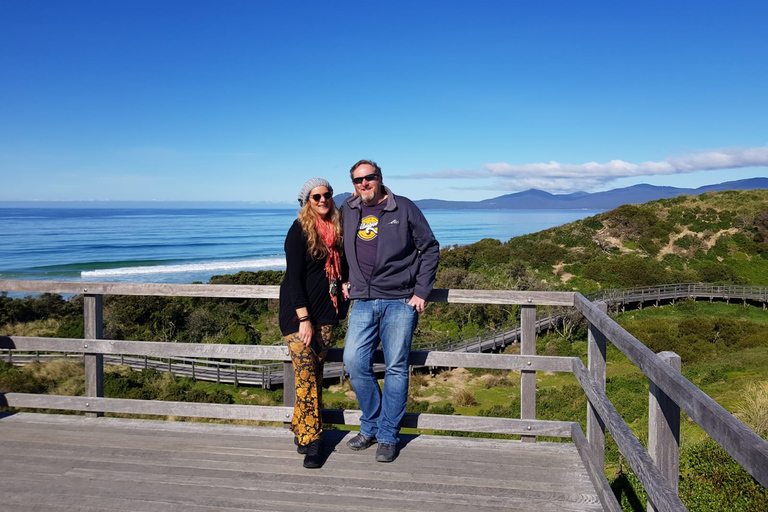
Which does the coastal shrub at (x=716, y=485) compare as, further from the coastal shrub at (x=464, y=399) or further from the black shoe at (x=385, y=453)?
the coastal shrub at (x=464, y=399)

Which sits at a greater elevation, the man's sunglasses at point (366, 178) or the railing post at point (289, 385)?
the man's sunglasses at point (366, 178)

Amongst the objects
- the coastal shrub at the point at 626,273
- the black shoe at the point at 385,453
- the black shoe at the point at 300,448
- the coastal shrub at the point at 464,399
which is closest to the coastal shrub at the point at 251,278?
the coastal shrub at the point at 464,399

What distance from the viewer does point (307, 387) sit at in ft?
12.7

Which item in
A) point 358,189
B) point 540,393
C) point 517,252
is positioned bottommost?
point 540,393

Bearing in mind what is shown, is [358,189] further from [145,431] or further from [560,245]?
[560,245]

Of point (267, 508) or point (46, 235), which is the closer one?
point (267, 508)

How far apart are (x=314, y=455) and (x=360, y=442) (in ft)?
1.28

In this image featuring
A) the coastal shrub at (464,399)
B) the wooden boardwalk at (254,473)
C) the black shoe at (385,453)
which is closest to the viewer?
the wooden boardwalk at (254,473)

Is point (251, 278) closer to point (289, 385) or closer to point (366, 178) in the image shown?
point (289, 385)

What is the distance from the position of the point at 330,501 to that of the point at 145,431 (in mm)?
1847

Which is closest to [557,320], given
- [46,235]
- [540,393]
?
[540,393]

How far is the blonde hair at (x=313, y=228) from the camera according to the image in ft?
12.2

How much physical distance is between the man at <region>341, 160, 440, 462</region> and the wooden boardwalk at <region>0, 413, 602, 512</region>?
37 cm

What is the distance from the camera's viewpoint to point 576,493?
329cm
